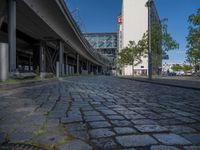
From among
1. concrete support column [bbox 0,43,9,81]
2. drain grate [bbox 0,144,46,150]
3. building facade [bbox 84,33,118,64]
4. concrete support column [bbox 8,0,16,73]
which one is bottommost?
drain grate [bbox 0,144,46,150]

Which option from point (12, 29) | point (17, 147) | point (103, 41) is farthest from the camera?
point (103, 41)

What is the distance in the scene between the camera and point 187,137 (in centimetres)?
314

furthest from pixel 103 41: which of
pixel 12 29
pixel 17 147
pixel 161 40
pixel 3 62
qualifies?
pixel 17 147

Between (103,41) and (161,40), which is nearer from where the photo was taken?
(161,40)

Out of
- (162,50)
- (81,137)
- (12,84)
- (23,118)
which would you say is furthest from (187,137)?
(162,50)

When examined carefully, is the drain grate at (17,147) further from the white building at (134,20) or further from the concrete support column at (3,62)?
the white building at (134,20)

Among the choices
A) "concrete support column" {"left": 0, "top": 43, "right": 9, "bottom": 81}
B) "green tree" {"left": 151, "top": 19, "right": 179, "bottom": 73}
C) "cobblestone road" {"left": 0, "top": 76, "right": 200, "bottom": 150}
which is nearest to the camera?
"cobblestone road" {"left": 0, "top": 76, "right": 200, "bottom": 150}

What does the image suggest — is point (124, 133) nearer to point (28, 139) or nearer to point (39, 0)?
point (28, 139)

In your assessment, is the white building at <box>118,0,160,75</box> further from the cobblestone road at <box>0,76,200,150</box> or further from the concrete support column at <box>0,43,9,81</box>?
the cobblestone road at <box>0,76,200,150</box>

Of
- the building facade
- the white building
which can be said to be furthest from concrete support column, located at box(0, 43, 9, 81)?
the building facade

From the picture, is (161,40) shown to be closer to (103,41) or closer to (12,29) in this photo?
(12,29)

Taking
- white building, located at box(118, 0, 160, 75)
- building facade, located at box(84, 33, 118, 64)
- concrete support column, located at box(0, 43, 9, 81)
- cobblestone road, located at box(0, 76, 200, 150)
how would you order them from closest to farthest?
cobblestone road, located at box(0, 76, 200, 150) → concrete support column, located at box(0, 43, 9, 81) → white building, located at box(118, 0, 160, 75) → building facade, located at box(84, 33, 118, 64)

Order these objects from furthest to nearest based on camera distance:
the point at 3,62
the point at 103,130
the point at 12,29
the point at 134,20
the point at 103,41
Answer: the point at 103,41 < the point at 134,20 < the point at 12,29 < the point at 3,62 < the point at 103,130

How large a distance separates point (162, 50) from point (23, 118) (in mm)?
35112
